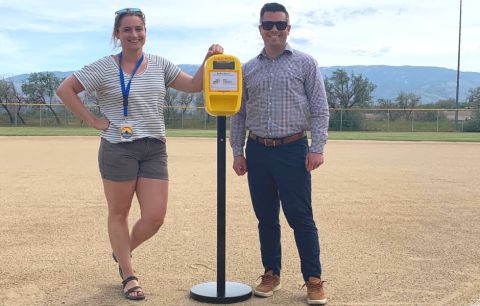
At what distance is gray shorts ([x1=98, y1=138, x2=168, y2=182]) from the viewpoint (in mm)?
3797

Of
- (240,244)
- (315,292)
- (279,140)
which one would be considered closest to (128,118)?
(279,140)

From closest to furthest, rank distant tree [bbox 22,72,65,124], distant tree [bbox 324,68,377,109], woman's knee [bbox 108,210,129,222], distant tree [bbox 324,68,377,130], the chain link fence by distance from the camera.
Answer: woman's knee [bbox 108,210,129,222] < the chain link fence < distant tree [bbox 22,72,65,124] < distant tree [bbox 324,68,377,130] < distant tree [bbox 324,68,377,109]

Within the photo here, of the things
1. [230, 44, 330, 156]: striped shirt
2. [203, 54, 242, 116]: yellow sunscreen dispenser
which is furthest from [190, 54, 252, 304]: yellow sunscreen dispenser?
[230, 44, 330, 156]: striped shirt

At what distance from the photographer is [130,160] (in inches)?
150

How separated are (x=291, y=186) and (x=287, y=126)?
1.40 ft

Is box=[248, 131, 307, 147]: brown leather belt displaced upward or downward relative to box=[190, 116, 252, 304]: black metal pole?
upward

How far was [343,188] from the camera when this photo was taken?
9.18m

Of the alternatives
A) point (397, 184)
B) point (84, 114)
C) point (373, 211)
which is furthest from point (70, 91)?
point (397, 184)

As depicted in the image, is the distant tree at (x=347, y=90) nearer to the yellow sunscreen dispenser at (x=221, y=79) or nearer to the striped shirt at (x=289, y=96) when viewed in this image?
the striped shirt at (x=289, y=96)

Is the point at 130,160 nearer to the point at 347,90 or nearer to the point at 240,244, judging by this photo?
the point at 240,244

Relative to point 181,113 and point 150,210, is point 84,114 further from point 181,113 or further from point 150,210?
point 181,113

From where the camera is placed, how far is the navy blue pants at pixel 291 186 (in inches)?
152

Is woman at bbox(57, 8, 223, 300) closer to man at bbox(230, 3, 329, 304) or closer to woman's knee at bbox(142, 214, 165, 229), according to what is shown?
woman's knee at bbox(142, 214, 165, 229)

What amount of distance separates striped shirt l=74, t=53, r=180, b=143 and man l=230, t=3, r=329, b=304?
0.69 meters
